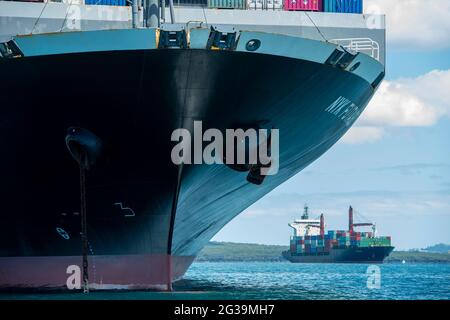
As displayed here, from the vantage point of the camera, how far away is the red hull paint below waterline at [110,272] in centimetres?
2220

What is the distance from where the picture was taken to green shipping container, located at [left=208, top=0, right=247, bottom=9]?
2800cm

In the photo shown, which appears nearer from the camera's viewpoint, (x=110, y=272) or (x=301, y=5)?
(x=110, y=272)

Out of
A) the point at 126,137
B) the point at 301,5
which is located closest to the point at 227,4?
the point at 301,5

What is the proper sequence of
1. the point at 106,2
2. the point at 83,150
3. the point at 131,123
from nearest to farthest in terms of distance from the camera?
the point at 131,123
the point at 83,150
the point at 106,2

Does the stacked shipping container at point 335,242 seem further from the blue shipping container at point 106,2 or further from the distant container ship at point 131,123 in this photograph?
the distant container ship at point 131,123

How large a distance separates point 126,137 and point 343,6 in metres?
11.8

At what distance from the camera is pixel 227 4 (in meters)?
28.3

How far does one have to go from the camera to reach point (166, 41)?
752 inches

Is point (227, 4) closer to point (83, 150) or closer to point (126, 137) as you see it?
point (126, 137)

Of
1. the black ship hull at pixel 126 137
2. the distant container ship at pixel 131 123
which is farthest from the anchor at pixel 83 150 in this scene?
the black ship hull at pixel 126 137

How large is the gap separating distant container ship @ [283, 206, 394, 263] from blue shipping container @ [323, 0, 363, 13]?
81580mm

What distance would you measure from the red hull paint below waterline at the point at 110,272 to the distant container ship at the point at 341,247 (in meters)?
89.3

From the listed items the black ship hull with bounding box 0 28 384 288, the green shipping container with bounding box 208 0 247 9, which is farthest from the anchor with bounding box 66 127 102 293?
the green shipping container with bounding box 208 0 247 9
